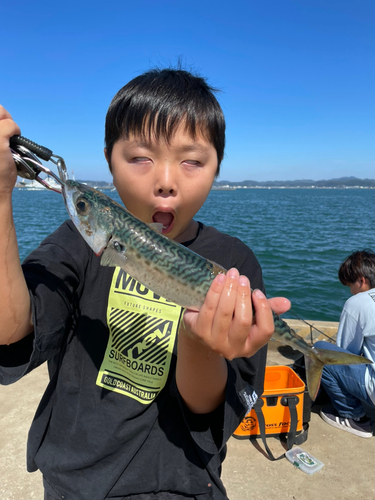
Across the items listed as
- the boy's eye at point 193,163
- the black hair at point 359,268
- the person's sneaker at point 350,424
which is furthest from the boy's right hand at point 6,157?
the black hair at point 359,268

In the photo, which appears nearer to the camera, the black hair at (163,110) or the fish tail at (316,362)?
the black hair at (163,110)

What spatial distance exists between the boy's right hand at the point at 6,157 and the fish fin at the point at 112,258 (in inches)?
25.0

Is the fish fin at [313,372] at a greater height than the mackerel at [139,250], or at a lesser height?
lesser

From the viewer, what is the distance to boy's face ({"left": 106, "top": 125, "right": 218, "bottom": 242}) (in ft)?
7.42

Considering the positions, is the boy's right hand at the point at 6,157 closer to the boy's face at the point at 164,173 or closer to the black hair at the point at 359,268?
the boy's face at the point at 164,173

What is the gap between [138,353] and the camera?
2361mm

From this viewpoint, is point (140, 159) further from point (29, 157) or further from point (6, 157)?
point (6, 157)

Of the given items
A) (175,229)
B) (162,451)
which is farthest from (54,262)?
(162,451)

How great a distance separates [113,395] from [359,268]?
6.02 m

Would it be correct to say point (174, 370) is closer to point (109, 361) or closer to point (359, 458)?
point (109, 361)

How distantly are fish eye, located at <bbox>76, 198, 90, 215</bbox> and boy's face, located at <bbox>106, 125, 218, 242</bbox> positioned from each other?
295 mm

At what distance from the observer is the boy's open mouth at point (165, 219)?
96.5 inches

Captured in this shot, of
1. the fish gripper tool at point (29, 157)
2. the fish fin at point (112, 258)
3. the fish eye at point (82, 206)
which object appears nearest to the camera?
the fish gripper tool at point (29, 157)

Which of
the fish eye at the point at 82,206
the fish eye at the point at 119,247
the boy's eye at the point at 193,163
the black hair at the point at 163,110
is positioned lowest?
the fish eye at the point at 119,247
